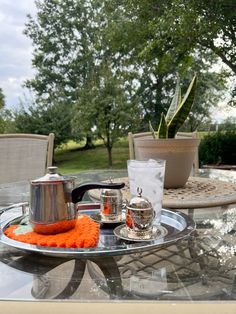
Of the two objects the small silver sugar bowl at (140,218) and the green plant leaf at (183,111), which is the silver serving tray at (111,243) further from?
the green plant leaf at (183,111)

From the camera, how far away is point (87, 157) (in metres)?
9.73

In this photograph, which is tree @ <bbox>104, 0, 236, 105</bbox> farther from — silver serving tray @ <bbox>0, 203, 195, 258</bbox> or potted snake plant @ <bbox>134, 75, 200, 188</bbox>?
silver serving tray @ <bbox>0, 203, 195, 258</bbox>

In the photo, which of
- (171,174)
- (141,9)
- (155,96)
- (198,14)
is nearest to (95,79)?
(155,96)

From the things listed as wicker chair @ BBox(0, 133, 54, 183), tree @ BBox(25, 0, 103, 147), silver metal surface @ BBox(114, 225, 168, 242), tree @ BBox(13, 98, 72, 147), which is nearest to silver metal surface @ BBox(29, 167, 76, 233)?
silver metal surface @ BBox(114, 225, 168, 242)

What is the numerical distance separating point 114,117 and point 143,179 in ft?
22.6

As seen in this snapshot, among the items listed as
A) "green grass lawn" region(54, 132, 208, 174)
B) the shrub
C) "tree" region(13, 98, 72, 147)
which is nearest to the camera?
the shrub

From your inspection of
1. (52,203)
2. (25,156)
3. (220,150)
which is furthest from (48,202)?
(220,150)

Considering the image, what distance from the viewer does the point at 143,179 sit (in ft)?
2.36

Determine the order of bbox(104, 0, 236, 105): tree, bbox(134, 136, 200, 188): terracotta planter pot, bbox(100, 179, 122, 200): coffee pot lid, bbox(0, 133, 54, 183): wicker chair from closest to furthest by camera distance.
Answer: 1. bbox(100, 179, 122, 200): coffee pot lid
2. bbox(134, 136, 200, 188): terracotta planter pot
3. bbox(0, 133, 54, 183): wicker chair
4. bbox(104, 0, 236, 105): tree

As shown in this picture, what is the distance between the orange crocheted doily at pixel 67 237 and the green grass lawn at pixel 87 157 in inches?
283

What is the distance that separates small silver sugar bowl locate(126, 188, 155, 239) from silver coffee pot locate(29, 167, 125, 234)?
52 millimetres

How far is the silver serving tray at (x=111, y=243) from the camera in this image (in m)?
0.51

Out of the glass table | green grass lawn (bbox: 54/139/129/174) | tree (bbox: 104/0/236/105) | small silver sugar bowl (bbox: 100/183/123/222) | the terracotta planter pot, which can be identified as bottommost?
green grass lawn (bbox: 54/139/129/174)

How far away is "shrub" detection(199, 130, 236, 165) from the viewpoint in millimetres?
4898
